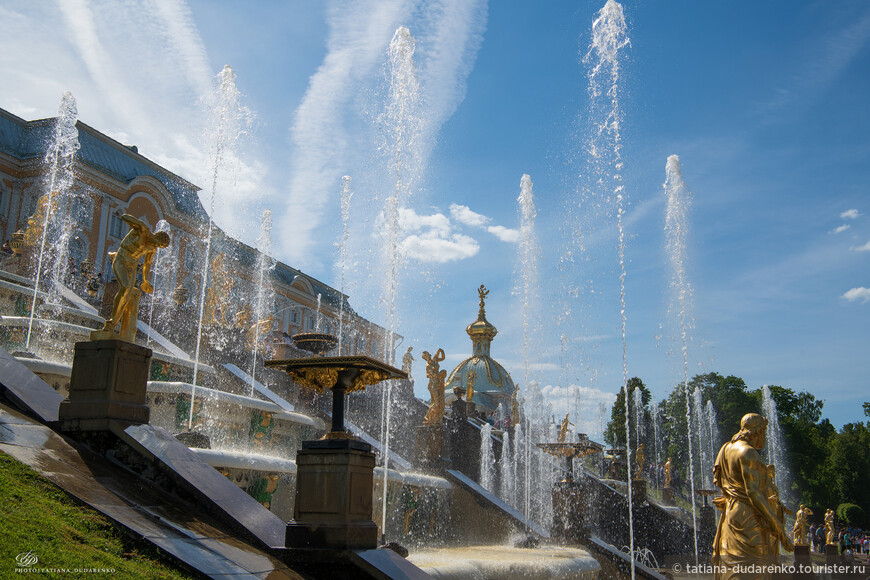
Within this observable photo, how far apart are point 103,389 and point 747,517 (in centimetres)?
635

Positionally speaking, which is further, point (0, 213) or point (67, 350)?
point (0, 213)

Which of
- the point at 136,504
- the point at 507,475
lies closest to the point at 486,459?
the point at 507,475

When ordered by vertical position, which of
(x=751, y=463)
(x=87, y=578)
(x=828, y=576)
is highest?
(x=751, y=463)

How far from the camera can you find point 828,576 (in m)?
17.0

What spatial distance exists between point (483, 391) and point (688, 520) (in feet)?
78.8

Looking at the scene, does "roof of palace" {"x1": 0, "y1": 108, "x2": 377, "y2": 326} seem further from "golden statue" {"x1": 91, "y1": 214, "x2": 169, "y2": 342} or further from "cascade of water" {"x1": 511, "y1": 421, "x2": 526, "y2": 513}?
"golden statue" {"x1": 91, "y1": 214, "x2": 169, "y2": 342}

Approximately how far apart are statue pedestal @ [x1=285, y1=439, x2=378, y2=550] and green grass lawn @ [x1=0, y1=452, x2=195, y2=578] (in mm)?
1798

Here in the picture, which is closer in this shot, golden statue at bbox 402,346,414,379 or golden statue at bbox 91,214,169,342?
golden statue at bbox 91,214,169,342

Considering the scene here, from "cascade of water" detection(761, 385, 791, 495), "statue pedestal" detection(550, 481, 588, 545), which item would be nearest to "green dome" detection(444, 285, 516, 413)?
"cascade of water" detection(761, 385, 791, 495)

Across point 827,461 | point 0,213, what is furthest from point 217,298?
point 827,461

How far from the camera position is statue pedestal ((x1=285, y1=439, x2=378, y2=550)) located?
714 centimetres

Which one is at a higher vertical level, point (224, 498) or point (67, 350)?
point (67, 350)

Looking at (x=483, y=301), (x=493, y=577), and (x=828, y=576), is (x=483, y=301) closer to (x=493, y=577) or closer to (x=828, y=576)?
(x=828, y=576)

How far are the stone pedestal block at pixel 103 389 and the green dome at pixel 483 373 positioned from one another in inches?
1537
